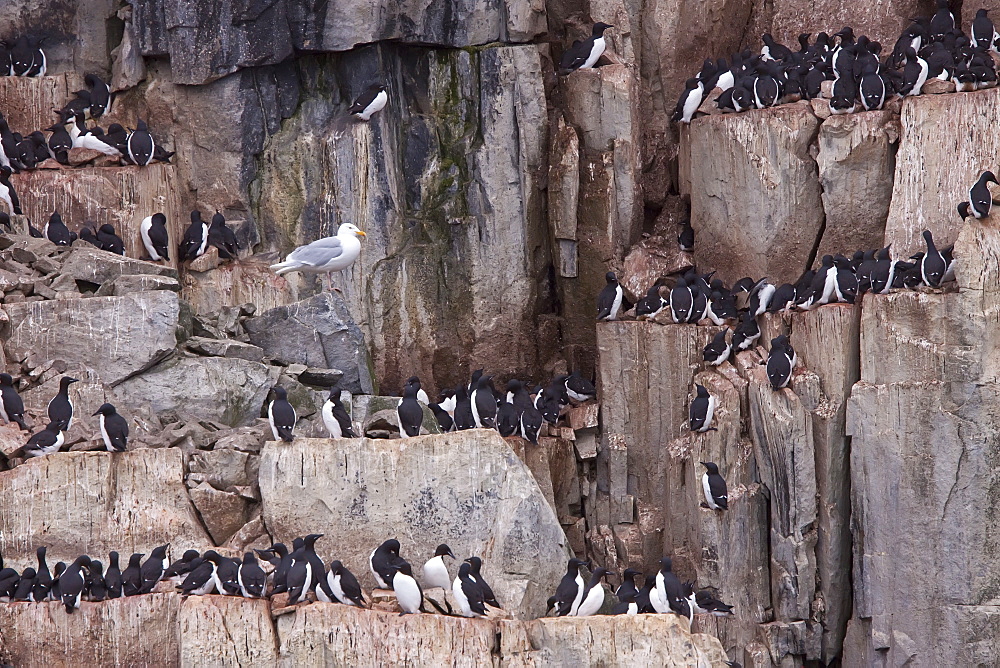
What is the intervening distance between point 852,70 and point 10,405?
10642 millimetres

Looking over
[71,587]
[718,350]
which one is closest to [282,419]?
[71,587]

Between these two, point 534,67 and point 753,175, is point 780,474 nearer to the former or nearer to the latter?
point 753,175

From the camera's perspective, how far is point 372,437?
18547 mm

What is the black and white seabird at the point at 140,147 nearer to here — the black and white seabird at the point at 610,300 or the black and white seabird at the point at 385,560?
the black and white seabird at the point at 610,300

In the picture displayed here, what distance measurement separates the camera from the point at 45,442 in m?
17.1

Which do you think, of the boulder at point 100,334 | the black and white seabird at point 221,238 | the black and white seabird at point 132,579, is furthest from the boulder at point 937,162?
the black and white seabird at point 132,579

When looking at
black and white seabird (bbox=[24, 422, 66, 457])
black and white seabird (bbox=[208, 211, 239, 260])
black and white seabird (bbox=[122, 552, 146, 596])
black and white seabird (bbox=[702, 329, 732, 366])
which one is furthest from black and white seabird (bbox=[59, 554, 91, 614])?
black and white seabird (bbox=[702, 329, 732, 366])

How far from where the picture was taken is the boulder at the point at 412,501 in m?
16.9

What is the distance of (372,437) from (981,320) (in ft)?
21.8

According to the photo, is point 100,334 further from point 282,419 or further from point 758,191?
point 758,191

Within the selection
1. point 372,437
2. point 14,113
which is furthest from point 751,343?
point 14,113

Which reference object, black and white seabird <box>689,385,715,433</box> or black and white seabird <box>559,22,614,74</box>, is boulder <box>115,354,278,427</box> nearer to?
black and white seabird <box>689,385,715,433</box>

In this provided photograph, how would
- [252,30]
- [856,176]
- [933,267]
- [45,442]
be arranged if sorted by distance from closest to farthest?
[45,442]
[933,267]
[856,176]
[252,30]

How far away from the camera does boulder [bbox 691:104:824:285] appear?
21359 millimetres
